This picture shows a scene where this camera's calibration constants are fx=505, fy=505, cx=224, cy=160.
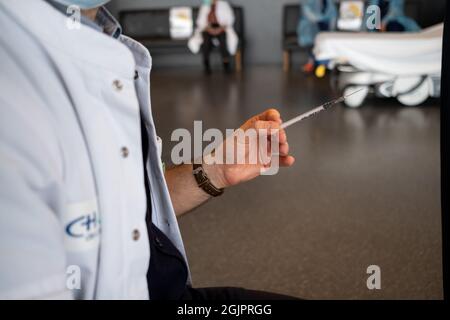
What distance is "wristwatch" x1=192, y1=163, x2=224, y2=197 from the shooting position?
2.37 feet

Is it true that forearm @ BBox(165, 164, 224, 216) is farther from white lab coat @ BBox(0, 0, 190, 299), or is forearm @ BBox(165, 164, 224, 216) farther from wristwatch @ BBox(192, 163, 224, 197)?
white lab coat @ BBox(0, 0, 190, 299)

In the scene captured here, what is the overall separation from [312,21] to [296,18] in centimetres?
83

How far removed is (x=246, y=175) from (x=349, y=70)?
10.2ft

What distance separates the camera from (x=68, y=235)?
378 mm

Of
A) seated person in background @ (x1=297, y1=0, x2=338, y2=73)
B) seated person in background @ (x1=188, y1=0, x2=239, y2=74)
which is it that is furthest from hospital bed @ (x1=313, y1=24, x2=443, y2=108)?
seated person in background @ (x1=188, y1=0, x2=239, y2=74)

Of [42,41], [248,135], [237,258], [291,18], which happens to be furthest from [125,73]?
[291,18]

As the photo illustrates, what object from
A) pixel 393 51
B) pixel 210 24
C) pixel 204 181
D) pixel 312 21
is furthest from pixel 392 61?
pixel 204 181

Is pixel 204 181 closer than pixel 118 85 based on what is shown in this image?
No

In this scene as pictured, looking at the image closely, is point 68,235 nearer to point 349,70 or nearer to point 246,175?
point 246,175

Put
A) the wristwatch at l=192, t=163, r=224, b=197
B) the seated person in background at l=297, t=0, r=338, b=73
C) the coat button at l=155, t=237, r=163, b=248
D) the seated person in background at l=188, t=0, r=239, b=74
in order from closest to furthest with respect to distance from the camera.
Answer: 1. the coat button at l=155, t=237, r=163, b=248
2. the wristwatch at l=192, t=163, r=224, b=197
3. the seated person in background at l=188, t=0, r=239, b=74
4. the seated person in background at l=297, t=0, r=338, b=73

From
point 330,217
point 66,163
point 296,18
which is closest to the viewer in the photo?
point 66,163

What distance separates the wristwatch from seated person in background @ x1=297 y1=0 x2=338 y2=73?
12.6ft

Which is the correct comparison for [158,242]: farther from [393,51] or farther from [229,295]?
[393,51]

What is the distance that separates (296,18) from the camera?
638 cm
